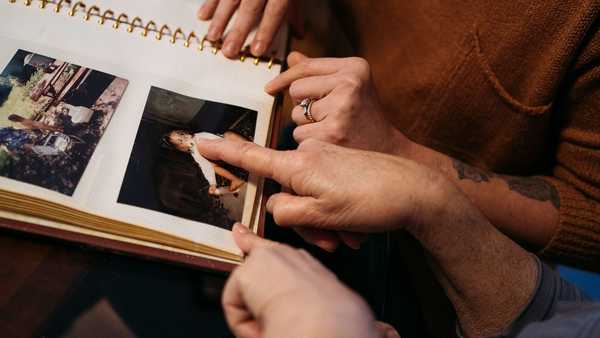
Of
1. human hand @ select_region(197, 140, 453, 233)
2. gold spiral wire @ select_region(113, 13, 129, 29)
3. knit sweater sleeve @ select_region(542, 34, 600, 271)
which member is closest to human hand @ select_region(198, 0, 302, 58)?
gold spiral wire @ select_region(113, 13, 129, 29)

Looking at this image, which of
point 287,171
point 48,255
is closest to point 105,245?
point 48,255

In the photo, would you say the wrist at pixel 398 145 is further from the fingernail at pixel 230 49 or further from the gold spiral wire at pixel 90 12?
the gold spiral wire at pixel 90 12

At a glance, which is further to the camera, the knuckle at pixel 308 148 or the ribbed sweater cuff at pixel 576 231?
the ribbed sweater cuff at pixel 576 231

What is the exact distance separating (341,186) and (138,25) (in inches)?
16.8

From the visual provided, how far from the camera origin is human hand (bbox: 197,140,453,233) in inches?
20.0

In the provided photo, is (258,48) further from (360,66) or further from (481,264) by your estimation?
(481,264)

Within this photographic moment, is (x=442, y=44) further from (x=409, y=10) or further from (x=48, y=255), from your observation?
(x=48, y=255)

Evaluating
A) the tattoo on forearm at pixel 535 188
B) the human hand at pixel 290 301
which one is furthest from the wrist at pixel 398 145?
the human hand at pixel 290 301

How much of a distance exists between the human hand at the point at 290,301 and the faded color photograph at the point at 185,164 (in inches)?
4.7

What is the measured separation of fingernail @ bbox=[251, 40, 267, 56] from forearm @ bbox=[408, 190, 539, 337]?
0.38 meters

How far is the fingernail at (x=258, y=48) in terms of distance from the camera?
0.69 metres

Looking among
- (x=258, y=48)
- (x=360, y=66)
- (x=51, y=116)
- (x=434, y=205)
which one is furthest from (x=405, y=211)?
(x=51, y=116)

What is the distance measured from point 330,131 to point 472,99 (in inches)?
13.9

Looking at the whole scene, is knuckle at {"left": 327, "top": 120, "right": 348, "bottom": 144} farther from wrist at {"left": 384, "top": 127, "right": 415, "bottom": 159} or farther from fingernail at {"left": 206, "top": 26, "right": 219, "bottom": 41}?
fingernail at {"left": 206, "top": 26, "right": 219, "bottom": 41}
